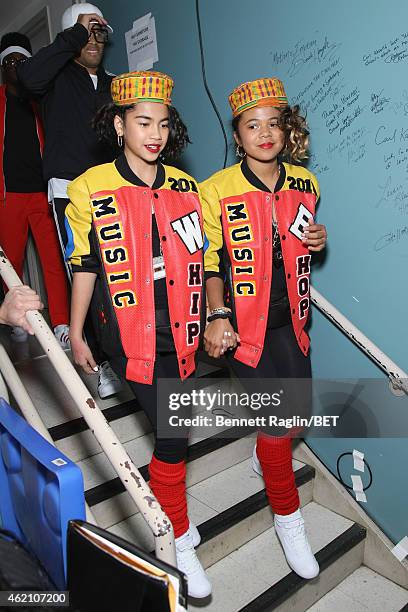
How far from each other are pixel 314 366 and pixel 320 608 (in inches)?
35.2

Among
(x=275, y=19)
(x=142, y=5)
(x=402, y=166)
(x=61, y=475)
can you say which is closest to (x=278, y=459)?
(x=61, y=475)

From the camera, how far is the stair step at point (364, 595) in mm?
1888

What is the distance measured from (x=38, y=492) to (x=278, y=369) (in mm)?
948

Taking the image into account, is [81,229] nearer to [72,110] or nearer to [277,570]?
[72,110]

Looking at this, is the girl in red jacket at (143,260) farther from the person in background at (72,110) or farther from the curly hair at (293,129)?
the person in background at (72,110)

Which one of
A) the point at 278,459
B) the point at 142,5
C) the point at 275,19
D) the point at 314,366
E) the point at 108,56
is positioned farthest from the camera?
the point at 108,56

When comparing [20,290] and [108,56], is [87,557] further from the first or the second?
[108,56]

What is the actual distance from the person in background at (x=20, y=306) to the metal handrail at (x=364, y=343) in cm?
107

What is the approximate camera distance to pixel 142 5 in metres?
2.62

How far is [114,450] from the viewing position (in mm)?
1137

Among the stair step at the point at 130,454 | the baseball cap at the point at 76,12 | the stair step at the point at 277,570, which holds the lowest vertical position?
the stair step at the point at 277,570

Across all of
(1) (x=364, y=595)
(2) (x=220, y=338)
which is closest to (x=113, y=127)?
(2) (x=220, y=338)

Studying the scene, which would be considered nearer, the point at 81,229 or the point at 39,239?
the point at 81,229

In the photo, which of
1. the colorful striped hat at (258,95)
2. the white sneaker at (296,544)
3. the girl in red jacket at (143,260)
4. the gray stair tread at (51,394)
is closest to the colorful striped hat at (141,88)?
the girl in red jacket at (143,260)
